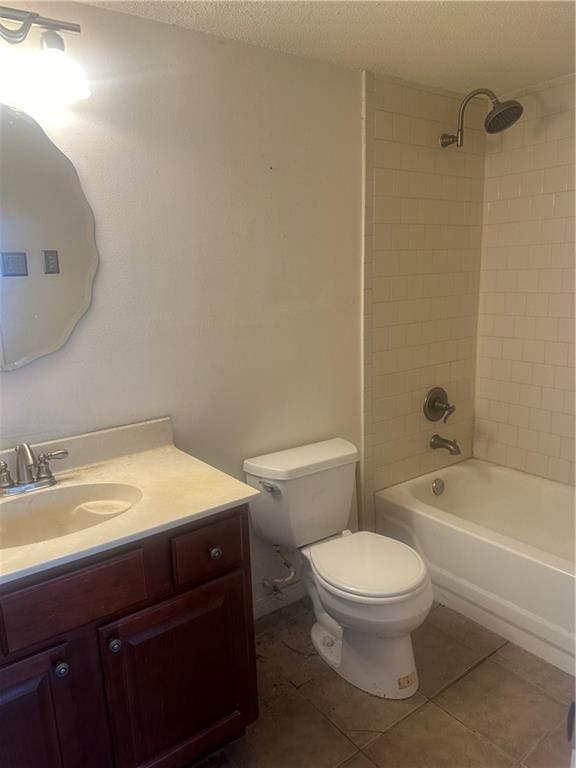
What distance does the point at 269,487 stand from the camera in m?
2.02

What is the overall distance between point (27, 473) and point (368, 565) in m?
1.13

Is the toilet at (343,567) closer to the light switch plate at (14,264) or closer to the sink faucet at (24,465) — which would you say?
the sink faucet at (24,465)

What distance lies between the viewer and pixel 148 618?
1332 millimetres

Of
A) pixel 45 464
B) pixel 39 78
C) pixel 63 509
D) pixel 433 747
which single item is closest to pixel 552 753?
pixel 433 747

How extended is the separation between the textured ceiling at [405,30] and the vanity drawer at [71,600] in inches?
62.5

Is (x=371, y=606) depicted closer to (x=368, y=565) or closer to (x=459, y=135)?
(x=368, y=565)

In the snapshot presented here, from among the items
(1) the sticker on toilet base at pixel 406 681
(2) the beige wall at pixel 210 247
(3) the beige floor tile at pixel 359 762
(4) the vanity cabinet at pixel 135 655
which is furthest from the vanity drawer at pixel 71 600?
(1) the sticker on toilet base at pixel 406 681

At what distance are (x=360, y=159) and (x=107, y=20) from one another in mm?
1058

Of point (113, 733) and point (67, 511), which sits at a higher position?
point (67, 511)

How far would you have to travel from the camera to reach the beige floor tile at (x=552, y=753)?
1573 mm

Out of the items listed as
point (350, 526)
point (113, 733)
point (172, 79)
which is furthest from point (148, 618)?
point (172, 79)

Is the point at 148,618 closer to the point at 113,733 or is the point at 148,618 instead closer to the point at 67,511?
the point at 113,733

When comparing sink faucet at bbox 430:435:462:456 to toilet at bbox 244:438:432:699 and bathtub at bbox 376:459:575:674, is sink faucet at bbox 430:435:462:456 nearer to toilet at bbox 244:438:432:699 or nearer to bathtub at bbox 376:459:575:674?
bathtub at bbox 376:459:575:674

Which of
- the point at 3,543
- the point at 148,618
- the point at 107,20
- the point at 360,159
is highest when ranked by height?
the point at 107,20
